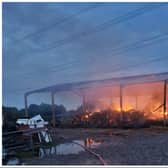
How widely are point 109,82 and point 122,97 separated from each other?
162 centimetres

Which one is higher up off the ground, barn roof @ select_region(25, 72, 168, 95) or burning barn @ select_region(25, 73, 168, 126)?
barn roof @ select_region(25, 72, 168, 95)

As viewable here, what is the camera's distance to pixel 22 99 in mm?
13828

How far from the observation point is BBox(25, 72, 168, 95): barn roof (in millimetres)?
10688

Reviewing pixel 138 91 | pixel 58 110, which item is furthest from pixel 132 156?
pixel 58 110

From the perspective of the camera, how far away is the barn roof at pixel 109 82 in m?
10.7

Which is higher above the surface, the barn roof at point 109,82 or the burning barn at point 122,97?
the barn roof at point 109,82

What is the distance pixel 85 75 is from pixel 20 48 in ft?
19.4

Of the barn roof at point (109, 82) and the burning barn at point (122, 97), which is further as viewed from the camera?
the burning barn at point (122, 97)

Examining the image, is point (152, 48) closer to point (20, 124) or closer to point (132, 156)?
point (20, 124)

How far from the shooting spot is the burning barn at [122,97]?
11176mm

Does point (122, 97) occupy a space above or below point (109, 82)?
below

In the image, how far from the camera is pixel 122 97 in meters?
13.1

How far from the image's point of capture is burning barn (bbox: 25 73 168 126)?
36.7ft

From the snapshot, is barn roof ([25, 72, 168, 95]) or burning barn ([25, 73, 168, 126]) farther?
burning barn ([25, 73, 168, 126])
